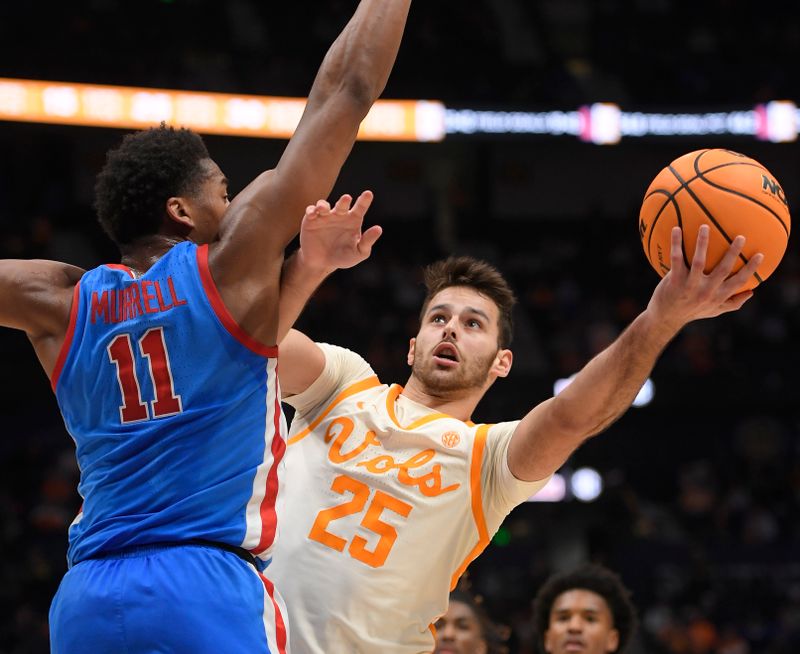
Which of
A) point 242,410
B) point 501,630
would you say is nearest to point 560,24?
point 501,630

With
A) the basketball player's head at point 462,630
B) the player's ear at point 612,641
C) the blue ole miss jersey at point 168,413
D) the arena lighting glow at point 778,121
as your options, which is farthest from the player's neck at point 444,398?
the arena lighting glow at point 778,121

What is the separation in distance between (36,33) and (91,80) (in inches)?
70.4

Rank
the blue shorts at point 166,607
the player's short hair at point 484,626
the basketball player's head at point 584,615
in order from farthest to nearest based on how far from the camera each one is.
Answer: the player's short hair at point 484,626 < the basketball player's head at point 584,615 < the blue shorts at point 166,607

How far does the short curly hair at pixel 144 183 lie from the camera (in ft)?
11.1

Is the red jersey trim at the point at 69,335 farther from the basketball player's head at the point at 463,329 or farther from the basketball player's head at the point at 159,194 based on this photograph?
the basketball player's head at the point at 463,329

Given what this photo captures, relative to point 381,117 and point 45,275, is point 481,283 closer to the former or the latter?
point 45,275

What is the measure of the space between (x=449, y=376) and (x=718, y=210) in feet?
5.44

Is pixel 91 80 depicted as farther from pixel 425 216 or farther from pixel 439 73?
→ pixel 425 216

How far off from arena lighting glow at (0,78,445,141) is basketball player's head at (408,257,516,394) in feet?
32.3

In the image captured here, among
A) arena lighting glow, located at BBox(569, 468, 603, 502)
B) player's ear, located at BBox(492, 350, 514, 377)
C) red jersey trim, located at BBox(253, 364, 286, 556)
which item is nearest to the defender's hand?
red jersey trim, located at BBox(253, 364, 286, 556)

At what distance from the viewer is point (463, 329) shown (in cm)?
504

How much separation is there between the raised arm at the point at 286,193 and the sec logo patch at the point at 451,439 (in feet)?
4.91

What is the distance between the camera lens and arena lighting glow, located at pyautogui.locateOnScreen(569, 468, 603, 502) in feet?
46.7

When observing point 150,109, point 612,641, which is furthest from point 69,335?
point 150,109
